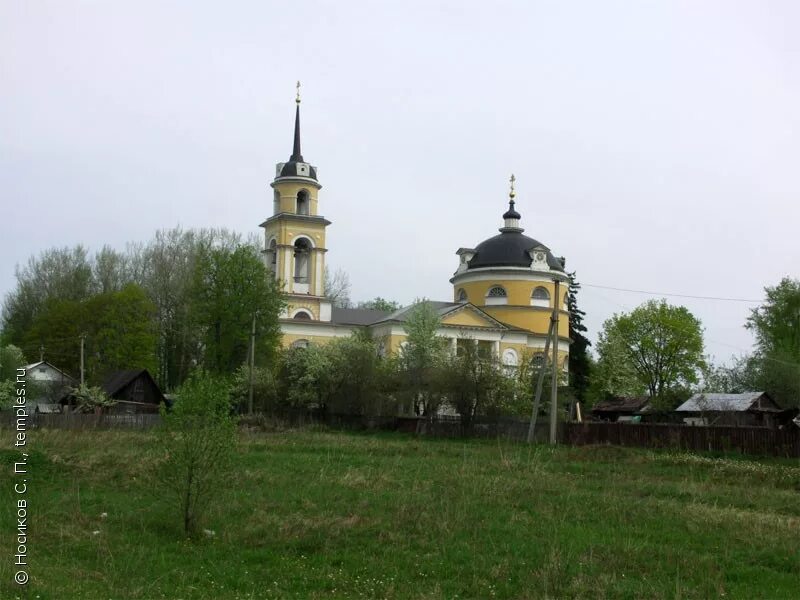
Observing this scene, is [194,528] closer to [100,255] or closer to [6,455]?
[6,455]

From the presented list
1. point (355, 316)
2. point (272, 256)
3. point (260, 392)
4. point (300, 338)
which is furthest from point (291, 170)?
point (260, 392)

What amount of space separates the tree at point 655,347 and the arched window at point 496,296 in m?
8.54

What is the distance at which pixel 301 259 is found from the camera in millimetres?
60750

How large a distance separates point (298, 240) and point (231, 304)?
12.1 meters

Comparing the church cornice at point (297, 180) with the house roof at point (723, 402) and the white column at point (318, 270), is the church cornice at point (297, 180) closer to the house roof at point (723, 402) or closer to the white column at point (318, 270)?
the white column at point (318, 270)

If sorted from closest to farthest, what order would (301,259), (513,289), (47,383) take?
(47,383) < (301,259) < (513,289)

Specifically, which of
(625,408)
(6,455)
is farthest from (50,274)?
(6,455)

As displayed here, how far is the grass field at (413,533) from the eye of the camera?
40.7ft

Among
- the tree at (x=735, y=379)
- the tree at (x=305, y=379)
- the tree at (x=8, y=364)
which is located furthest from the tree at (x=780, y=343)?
the tree at (x=8, y=364)

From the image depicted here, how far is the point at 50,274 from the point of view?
2539 inches

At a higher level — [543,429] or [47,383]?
[47,383]

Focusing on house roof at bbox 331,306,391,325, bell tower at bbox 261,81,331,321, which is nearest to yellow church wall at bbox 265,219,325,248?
bell tower at bbox 261,81,331,321

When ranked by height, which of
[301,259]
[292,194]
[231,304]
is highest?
[292,194]

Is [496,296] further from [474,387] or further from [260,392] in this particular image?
[474,387]
